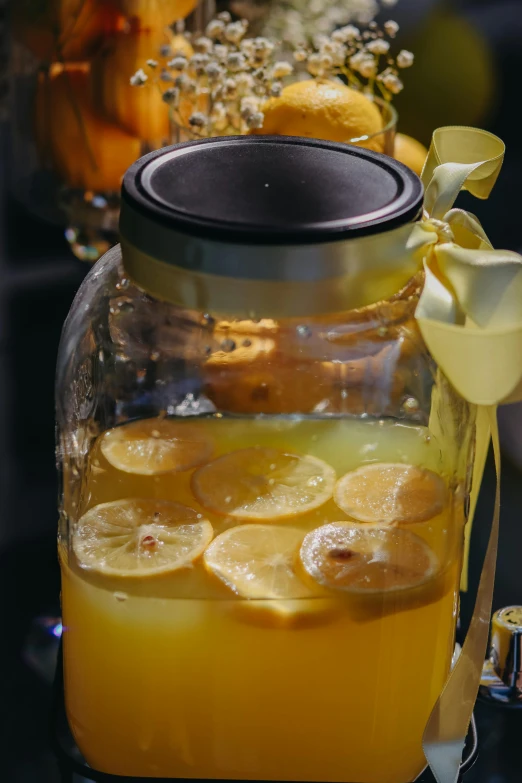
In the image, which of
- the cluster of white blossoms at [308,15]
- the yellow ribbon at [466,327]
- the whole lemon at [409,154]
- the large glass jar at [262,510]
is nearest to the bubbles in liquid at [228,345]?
the large glass jar at [262,510]

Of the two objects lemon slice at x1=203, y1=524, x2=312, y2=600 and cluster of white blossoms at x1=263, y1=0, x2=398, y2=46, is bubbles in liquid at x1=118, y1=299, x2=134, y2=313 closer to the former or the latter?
lemon slice at x1=203, y1=524, x2=312, y2=600

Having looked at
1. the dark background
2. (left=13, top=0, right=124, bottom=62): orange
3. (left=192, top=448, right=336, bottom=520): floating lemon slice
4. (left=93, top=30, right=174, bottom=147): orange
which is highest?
(left=13, top=0, right=124, bottom=62): orange

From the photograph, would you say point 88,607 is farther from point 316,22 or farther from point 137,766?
point 316,22

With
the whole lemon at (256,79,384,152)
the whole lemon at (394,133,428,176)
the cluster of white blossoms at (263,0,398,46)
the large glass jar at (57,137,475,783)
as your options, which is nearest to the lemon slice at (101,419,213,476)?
the large glass jar at (57,137,475,783)

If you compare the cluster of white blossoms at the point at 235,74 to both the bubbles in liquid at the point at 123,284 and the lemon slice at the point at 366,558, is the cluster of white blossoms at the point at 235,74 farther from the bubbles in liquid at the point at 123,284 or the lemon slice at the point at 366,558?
the lemon slice at the point at 366,558

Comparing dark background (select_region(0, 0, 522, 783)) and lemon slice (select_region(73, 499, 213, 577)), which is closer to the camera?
lemon slice (select_region(73, 499, 213, 577))

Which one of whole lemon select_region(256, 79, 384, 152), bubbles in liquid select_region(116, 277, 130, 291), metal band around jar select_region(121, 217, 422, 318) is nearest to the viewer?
metal band around jar select_region(121, 217, 422, 318)

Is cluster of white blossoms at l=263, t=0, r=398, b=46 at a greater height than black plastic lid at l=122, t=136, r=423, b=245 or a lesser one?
lesser
